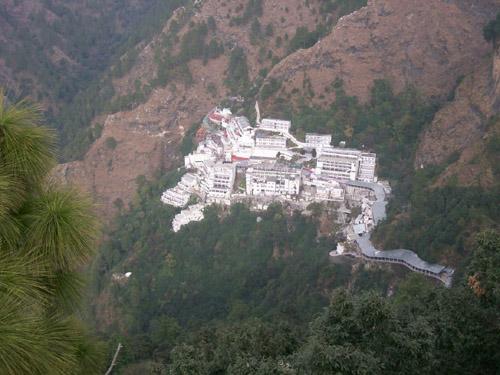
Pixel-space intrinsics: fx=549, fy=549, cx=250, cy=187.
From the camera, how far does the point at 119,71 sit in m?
38.3

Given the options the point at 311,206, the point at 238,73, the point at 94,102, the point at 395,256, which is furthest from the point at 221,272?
the point at 94,102

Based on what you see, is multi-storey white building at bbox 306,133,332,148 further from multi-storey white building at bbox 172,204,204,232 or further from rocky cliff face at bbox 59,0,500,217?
multi-storey white building at bbox 172,204,204,232

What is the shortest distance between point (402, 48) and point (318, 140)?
676 centimetres

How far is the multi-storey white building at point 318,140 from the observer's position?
26.4 metres

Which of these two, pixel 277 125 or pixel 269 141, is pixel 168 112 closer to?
pixel 277 125

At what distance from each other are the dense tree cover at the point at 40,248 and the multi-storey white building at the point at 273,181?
20801 millimetres

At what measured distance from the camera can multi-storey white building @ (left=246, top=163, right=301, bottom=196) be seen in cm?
2358

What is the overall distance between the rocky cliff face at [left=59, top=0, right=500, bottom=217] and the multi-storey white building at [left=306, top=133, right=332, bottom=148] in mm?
2297

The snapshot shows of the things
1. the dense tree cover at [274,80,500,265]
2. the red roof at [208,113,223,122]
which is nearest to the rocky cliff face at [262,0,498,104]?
the dense tree cover at [274,80,500,265]

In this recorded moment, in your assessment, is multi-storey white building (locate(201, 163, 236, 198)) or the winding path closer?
the winding path

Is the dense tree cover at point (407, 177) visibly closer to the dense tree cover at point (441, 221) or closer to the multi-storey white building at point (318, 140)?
the dense tree cover at point (441, 221)

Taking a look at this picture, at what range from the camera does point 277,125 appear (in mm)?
27344

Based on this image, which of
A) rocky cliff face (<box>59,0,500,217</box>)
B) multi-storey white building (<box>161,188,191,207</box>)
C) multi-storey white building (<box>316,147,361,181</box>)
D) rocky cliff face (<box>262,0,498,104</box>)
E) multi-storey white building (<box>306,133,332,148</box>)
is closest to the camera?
multi-storey white building (<box>316,147,361,181</box>)

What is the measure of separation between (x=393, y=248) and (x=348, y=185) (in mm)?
5018
